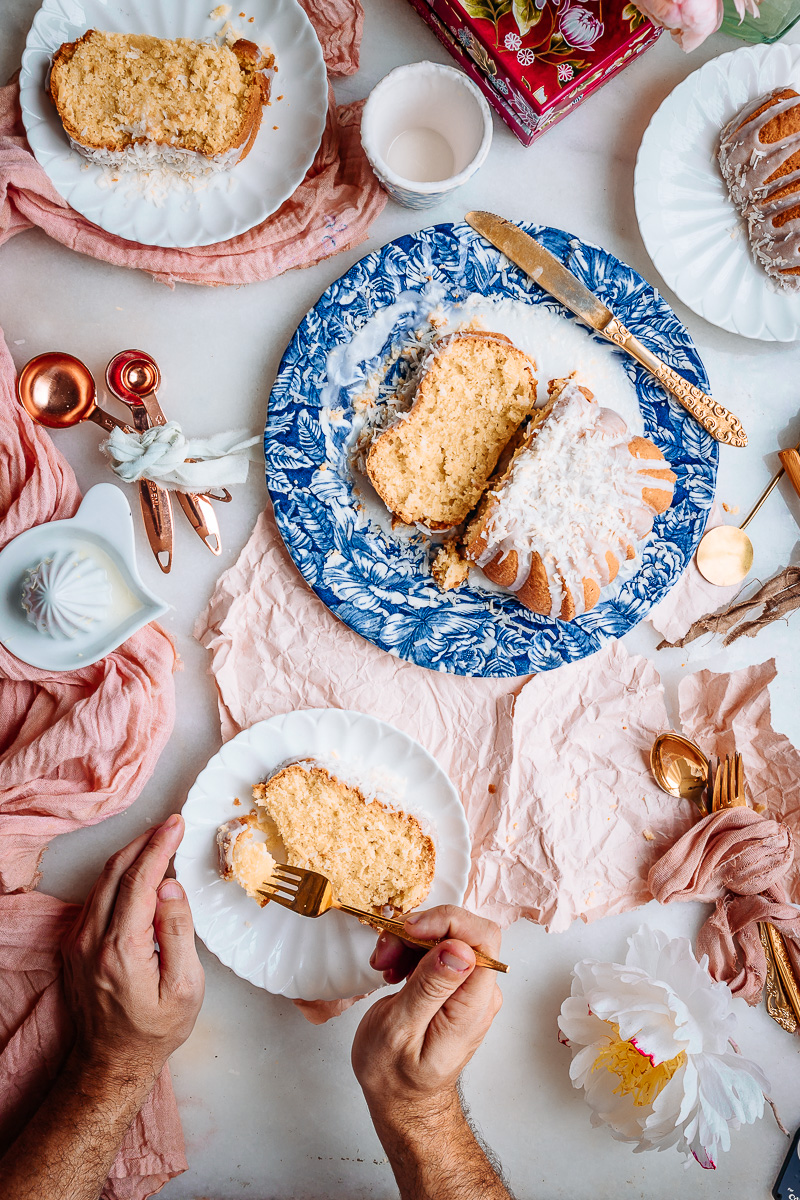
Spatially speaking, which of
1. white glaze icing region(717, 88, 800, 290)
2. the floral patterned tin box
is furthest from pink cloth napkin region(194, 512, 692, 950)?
the floral patterned tin box

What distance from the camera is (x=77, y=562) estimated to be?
1864 millimetres

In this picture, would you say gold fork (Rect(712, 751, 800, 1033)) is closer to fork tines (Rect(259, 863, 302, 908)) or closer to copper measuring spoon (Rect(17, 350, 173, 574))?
fork tines (Rect(259, 863, 302, 908))

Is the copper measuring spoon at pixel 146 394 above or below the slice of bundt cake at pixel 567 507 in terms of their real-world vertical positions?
above

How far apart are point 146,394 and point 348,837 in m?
1.25

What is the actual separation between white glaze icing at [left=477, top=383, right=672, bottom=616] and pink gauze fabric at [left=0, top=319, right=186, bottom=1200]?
0.96m

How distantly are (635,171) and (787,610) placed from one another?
1222mm

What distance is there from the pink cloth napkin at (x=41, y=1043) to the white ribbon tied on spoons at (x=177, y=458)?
1.13 meters

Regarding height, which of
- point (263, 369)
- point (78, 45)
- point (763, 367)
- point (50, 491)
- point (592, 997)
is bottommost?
point (592, 997)

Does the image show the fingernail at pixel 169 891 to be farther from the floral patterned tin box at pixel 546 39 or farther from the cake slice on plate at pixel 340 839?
the floral patterned tin box at pixel 546 39

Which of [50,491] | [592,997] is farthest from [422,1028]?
[50,491]

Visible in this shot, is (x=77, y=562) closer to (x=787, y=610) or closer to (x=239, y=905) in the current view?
(x=239, y=905)

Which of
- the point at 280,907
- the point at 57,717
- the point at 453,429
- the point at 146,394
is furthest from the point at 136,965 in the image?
the point at 453,429

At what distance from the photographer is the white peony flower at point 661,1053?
6.28 ft

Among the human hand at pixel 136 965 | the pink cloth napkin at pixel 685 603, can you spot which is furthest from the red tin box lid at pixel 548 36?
the human hand at pixel 136 965
